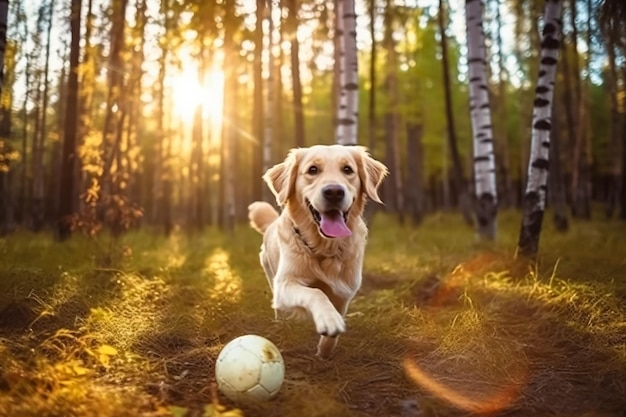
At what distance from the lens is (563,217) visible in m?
14.2

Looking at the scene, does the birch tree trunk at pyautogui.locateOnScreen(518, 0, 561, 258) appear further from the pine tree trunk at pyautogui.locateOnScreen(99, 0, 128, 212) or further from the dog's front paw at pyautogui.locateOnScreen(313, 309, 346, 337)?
the pine tree trunk at pyautogui.locateOnScreen(99, 0, 128, 212)

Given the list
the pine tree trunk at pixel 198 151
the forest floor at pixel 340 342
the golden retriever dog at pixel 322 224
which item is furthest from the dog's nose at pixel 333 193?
the pine tree trunk at pixel 198 151

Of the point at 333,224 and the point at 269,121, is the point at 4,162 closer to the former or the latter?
the point at 269,121

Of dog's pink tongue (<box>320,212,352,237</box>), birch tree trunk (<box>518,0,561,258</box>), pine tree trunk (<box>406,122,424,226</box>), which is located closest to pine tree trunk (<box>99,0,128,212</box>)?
dog's pink tongue (<box>320,212,352,237</box>)

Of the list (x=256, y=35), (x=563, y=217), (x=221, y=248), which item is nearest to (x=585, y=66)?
(x=563, y=217)

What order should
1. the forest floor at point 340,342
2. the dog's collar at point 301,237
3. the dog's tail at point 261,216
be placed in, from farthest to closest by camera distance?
the dog's tail at point 261,216 < the dog's collar at point 301,237 < the forest floor at point 340,342

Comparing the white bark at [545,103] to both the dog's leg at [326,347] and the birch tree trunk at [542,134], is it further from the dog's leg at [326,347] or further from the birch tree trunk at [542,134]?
the dog's leg at [326,347]

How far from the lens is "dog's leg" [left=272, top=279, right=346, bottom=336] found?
3551 millimetres

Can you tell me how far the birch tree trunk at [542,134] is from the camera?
7375mm

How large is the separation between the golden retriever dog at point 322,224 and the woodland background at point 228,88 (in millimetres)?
4095

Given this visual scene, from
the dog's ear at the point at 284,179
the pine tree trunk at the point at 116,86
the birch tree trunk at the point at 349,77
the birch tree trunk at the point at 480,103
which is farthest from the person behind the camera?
the birch tree trunk at the point at 480,103

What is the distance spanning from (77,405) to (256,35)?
413 inches

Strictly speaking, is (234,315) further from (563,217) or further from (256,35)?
(563,217)

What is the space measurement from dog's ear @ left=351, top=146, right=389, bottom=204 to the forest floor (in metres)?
1.21
